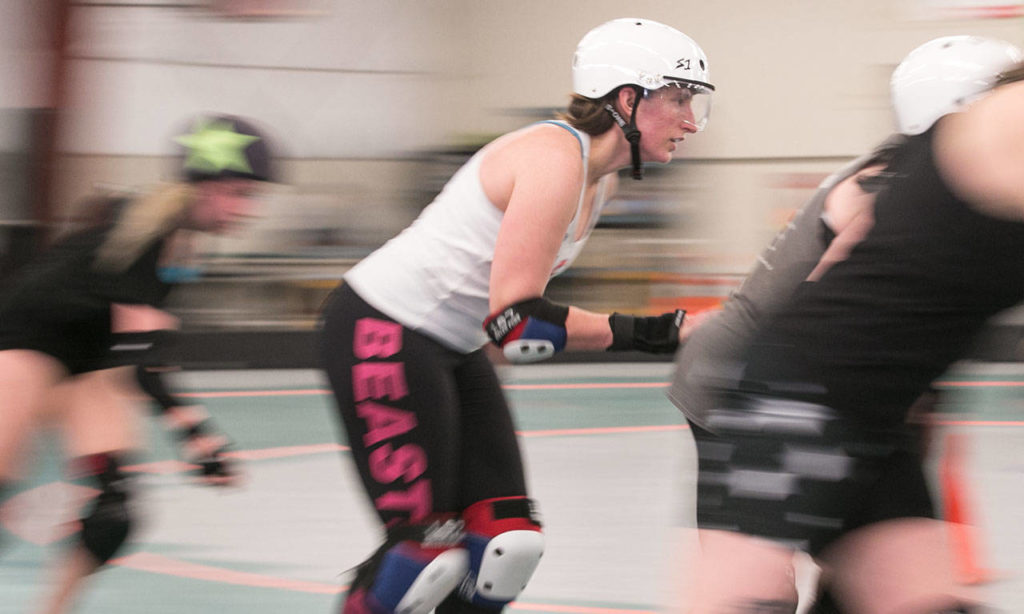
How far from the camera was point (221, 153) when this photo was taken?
2777 mm

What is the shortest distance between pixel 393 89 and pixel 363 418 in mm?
6554

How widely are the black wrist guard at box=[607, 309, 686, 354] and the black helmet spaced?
954 millimetres

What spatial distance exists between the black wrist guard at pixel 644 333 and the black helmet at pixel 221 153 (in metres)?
0.95

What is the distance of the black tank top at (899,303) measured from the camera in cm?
144

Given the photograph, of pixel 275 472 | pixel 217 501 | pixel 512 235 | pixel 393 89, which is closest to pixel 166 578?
pixel 217 501


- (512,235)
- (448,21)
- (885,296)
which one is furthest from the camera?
(448,21)

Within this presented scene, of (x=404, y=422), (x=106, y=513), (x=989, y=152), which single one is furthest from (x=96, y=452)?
(x=989, y=152)

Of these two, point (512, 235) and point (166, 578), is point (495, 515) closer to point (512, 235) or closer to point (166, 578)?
point (512, 235)

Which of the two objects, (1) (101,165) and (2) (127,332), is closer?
(2) (127,332)

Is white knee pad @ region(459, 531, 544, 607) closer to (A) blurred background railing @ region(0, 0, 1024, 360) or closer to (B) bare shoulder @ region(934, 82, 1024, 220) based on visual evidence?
(B) bare shoulder @ region(934, 82, 1024, 220)

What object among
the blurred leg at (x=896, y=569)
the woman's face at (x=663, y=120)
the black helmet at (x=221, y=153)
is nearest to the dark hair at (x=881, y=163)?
the woman's face at (x=663, y=120)

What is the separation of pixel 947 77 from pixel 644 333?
0.69m

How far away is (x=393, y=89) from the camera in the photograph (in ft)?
28.2

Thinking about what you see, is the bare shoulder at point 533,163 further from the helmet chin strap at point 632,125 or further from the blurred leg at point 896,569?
the blurred leg at point 896,569
